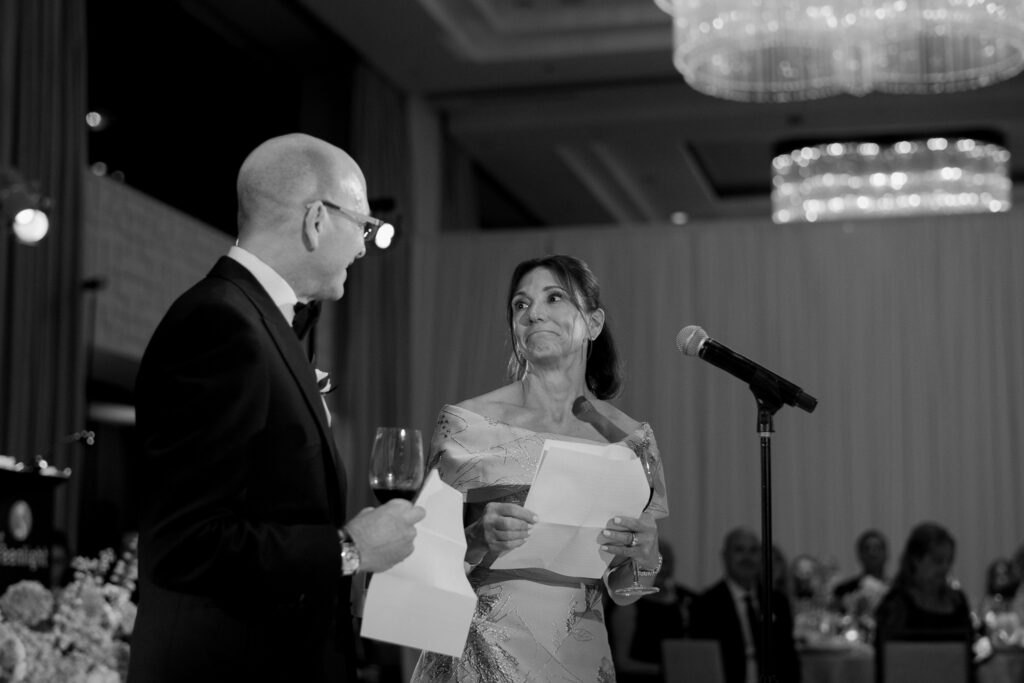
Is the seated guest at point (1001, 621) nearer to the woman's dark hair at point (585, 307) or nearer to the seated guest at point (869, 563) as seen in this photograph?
the seated guest at point (869, 563)

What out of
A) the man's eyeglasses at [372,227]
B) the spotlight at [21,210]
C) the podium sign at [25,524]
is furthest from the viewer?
the spotlight at [21,210]

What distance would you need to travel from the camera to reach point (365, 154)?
11.0 m

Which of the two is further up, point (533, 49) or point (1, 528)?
point (533, 49)

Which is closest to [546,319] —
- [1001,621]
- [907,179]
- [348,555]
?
[348,555]

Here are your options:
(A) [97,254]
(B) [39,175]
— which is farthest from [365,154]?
(B) [39,175]

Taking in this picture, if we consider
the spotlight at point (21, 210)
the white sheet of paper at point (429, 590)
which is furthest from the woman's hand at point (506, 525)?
the spotlight at point (21, 210)

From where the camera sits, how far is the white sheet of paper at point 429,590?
2.09 metres

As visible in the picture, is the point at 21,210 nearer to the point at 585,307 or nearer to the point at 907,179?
the point at 585,307

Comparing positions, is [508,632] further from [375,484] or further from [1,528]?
[1,528]

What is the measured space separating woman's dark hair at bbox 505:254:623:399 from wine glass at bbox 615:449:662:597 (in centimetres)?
22

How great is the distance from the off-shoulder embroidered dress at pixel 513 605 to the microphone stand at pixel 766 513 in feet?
1.08

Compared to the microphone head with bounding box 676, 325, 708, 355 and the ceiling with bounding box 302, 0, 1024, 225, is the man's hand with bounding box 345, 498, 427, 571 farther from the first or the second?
the ceiling with bounding box 302, 0, 1024, 225

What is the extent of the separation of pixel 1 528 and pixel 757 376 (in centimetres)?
298

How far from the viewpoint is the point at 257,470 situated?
1.99m
